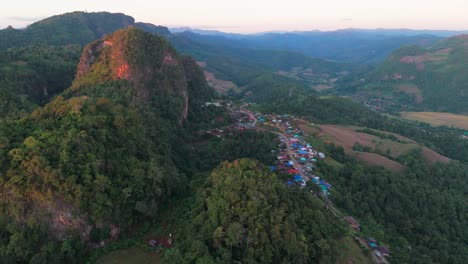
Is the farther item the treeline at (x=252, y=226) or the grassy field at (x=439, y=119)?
the grassy field at (x=439, y=119)

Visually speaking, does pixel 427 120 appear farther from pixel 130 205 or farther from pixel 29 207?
pixel 29 207

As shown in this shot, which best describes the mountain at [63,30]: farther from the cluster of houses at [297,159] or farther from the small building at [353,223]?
the small building at [353,223]

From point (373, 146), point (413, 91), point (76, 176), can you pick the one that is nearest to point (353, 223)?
point (76, 176)

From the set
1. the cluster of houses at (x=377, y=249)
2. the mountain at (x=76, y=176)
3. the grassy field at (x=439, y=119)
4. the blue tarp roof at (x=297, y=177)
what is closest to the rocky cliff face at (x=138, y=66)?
the mountain at (x=76, y=176)

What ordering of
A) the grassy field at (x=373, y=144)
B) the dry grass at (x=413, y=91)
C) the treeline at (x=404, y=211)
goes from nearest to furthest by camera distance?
the treeline at (x=404, y=211), the grassy field at (x=373, y=144), the dry grass at (x=413, y=91)

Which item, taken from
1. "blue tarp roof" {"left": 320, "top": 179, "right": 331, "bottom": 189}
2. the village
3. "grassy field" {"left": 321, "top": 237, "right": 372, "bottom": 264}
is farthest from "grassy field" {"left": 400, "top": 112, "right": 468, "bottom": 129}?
"grassy field" {"left": 321, "top": 237, "right": 372, "bottom": 264}

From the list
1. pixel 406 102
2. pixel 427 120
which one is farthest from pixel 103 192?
pixel 406 102

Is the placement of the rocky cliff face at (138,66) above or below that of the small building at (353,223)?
above

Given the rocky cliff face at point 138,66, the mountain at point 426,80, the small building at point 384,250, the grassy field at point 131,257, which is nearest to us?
the grassy field at point 131,257
